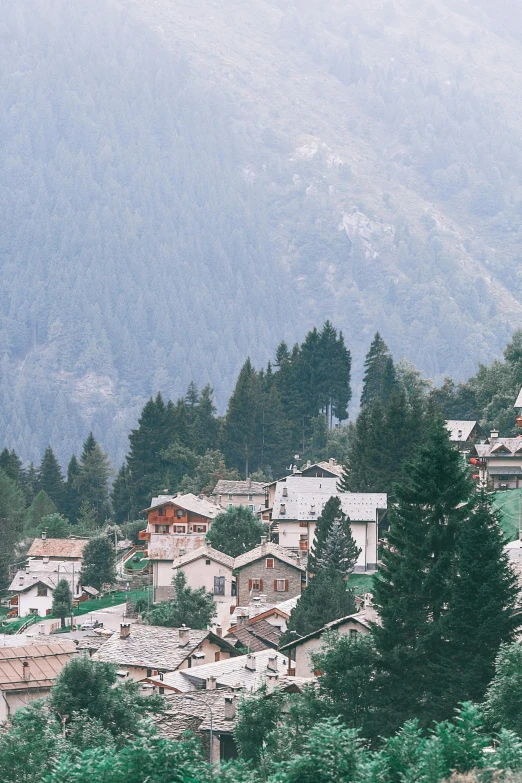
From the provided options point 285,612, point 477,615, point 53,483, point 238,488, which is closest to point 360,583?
point 285,612

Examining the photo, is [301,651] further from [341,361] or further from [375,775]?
[341,361]

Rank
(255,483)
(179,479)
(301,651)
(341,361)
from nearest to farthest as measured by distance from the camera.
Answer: (301,651) < (255,483) < (179,479) < (341,361)

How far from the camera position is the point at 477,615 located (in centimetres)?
4309

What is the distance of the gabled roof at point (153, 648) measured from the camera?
6247cm

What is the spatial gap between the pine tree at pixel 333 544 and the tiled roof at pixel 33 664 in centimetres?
2031

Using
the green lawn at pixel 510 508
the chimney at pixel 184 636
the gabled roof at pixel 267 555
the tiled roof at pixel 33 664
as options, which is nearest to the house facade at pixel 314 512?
the gabled roof at pixel 267 555

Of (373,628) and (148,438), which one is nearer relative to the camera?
(373,628)

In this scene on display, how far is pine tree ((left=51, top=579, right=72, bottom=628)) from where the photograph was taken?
91062 millimetres

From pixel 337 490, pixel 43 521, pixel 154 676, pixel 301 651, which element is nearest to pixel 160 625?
pixel 154 676

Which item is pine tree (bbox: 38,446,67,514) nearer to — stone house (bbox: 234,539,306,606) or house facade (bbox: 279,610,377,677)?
stone house (bbox: 234,539,306,606)

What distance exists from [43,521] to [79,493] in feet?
80.2

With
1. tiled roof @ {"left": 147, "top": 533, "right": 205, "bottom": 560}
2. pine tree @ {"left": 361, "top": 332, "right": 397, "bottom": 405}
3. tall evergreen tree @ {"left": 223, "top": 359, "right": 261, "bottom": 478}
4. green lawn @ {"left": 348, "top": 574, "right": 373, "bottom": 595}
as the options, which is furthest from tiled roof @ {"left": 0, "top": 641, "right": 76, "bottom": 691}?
tall evergreen tree @ {"left": 223, "top": 359, "right": 261, "bottom": 478}

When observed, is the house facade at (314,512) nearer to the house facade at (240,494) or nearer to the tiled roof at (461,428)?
the house facade at (240,494)

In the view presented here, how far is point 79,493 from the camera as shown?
14862cm
